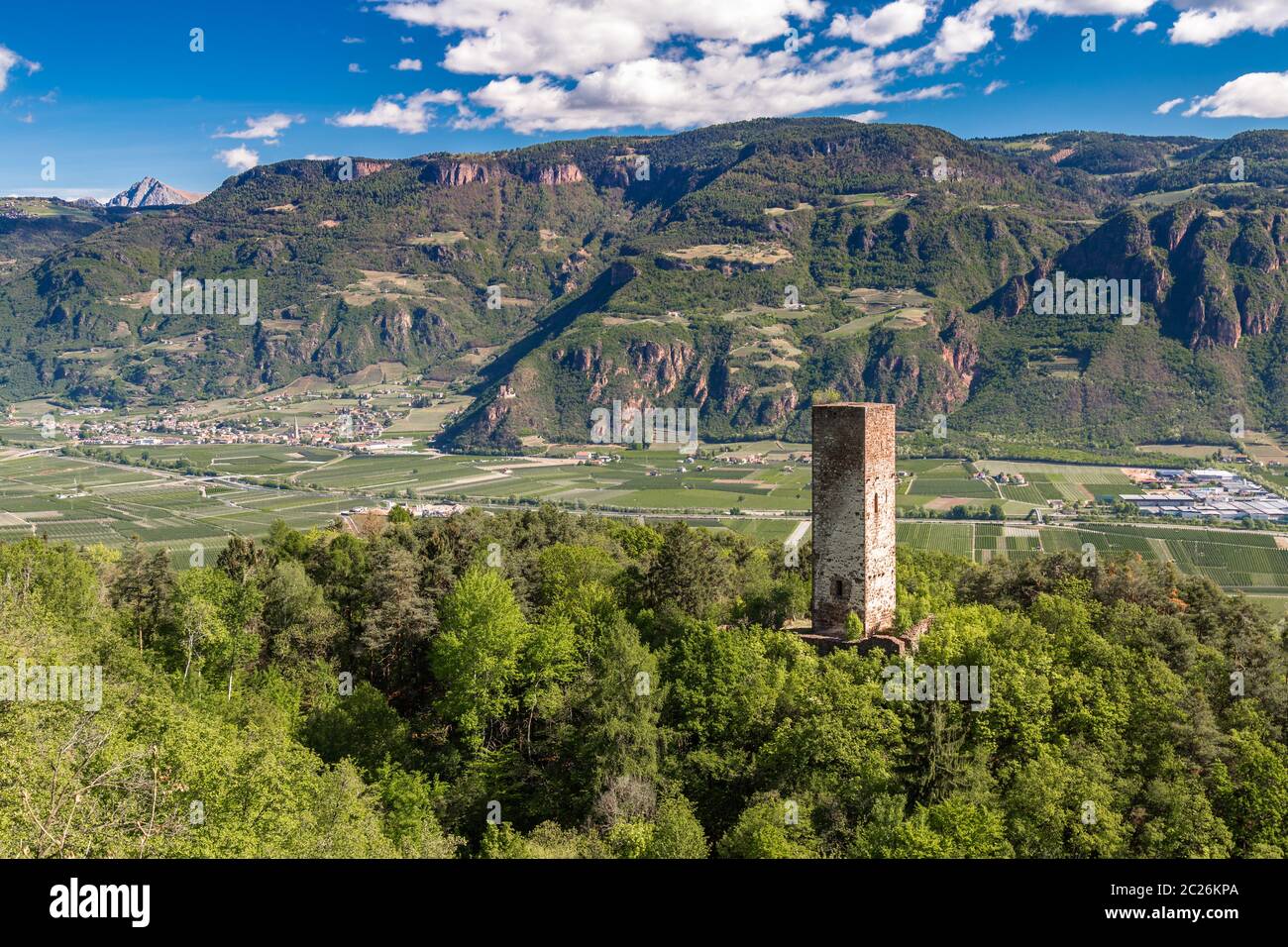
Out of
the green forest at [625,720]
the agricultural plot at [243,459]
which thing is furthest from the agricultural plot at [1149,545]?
the agricultural plot at [243,459]

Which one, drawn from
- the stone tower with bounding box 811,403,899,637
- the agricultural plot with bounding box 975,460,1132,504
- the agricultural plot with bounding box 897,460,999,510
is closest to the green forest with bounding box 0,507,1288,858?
the stone tower with bounding box 811,403,899,637

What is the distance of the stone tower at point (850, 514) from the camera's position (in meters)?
30.2

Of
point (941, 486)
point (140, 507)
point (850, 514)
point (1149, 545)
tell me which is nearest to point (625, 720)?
point (850, 514)

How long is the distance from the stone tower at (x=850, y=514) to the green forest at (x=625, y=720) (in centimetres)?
185

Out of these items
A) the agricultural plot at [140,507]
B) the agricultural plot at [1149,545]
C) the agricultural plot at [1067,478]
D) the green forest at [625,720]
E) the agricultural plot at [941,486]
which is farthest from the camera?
the agricultural plot at [1067,478]

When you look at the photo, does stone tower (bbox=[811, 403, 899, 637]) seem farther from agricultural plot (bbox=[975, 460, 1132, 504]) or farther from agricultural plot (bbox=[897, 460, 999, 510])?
agricultural plot (bbox=[975, 460, 1132, 504])

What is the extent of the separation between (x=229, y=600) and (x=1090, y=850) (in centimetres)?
3151

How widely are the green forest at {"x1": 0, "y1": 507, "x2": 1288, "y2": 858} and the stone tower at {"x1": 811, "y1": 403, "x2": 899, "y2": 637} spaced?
185 centimetres

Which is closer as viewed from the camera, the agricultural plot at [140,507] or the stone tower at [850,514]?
the stone tower at [850,514]

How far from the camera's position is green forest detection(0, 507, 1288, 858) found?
2181cm

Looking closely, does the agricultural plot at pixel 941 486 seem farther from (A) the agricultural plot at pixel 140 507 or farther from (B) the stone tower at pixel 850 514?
(B) the stone tower at pixel 850 514

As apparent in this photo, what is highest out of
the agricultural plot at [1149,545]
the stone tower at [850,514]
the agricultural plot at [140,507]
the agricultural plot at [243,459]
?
the stone tower at [850,514]

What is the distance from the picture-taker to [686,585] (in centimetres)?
3544

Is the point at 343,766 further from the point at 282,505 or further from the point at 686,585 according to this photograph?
the point at 282,505
